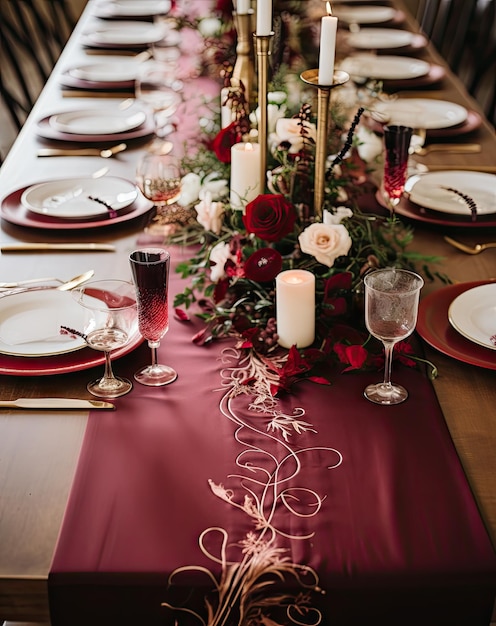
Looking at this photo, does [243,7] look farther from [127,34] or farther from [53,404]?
[127,34]

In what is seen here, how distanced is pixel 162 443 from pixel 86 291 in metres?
0.35

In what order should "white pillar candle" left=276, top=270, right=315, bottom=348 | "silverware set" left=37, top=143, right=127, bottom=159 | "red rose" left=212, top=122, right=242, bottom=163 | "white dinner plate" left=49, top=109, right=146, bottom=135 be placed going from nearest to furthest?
"white pillar candle" left=276, top=270, right=315, bottom=348
"red rose" left=212, top=122, right=242, bottom=163
"silverware set" left=37, top=143, right=127, bottom=159
"white dinner plate" left=49, top=109, right=146, bottom=135

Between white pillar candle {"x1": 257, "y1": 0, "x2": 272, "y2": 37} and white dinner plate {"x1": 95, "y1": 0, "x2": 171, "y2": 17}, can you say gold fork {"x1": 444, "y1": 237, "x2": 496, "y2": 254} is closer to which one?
white pillar candle {"x1": 257, "y1": 0, "x2": 272, "y2": 37}

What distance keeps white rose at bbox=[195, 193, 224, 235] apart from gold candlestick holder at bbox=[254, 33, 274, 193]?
9cm

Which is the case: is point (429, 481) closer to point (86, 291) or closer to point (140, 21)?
point (86, 291)

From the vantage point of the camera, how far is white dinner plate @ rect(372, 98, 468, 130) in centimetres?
221

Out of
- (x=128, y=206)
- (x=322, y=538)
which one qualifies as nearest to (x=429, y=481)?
(x=322, y=538)

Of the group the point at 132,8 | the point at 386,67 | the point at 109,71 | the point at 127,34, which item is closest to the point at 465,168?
the point at 386,67

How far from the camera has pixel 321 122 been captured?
4.08 feet

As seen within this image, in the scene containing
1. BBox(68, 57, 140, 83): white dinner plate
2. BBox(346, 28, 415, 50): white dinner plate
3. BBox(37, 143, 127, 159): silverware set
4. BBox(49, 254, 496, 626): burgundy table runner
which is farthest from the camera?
BBox(346, 28, 415, 50): white dinner plate

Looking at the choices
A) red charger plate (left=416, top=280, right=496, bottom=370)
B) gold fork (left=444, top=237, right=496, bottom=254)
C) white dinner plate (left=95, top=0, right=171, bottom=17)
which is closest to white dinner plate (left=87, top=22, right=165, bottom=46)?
white dinner plate (left=95, top=0, right=171, bottom=17)

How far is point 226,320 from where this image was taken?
4.20 feet

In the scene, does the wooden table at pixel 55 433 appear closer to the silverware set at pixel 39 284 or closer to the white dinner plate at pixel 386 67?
the silverware set at pixel 39 284

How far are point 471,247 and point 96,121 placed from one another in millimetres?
1154
